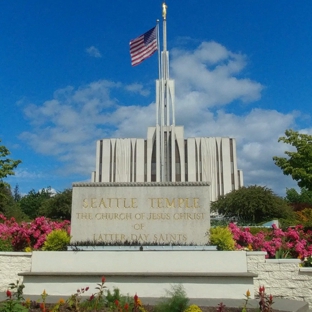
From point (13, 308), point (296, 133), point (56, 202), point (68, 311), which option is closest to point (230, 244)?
point (68, 311)

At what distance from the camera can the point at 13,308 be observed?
5645 mm

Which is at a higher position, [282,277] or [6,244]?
[6,244]

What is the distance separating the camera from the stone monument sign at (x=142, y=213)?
32.9 feet

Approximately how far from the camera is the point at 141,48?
19422 millimetres

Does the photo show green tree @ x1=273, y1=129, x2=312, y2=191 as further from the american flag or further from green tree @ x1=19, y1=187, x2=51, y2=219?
green tree @ x1=19, y1=187, x2=51, y2=219

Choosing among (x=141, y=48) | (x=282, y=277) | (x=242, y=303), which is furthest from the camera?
(x=141, y=48)

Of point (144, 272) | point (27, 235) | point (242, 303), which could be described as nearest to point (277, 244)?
point (242, 303)

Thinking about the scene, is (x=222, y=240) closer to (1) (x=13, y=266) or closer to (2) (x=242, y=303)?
(2) (x=242, y=303)

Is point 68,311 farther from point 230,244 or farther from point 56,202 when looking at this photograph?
point 56,202

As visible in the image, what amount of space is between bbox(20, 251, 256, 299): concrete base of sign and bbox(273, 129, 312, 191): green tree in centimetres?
1804

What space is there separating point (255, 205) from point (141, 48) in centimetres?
2210

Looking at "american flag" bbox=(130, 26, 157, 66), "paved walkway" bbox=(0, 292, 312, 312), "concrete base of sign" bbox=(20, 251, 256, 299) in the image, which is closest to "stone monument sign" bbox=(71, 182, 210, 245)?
"concrete base of sign" bbox=(20, 251, 256, 299)

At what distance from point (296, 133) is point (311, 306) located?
19.6 metres

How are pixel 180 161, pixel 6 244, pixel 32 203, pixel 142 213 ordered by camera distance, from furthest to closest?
pixel 180 161 → pixel 32 203 → pixel 6 244 → pixel 142 213
